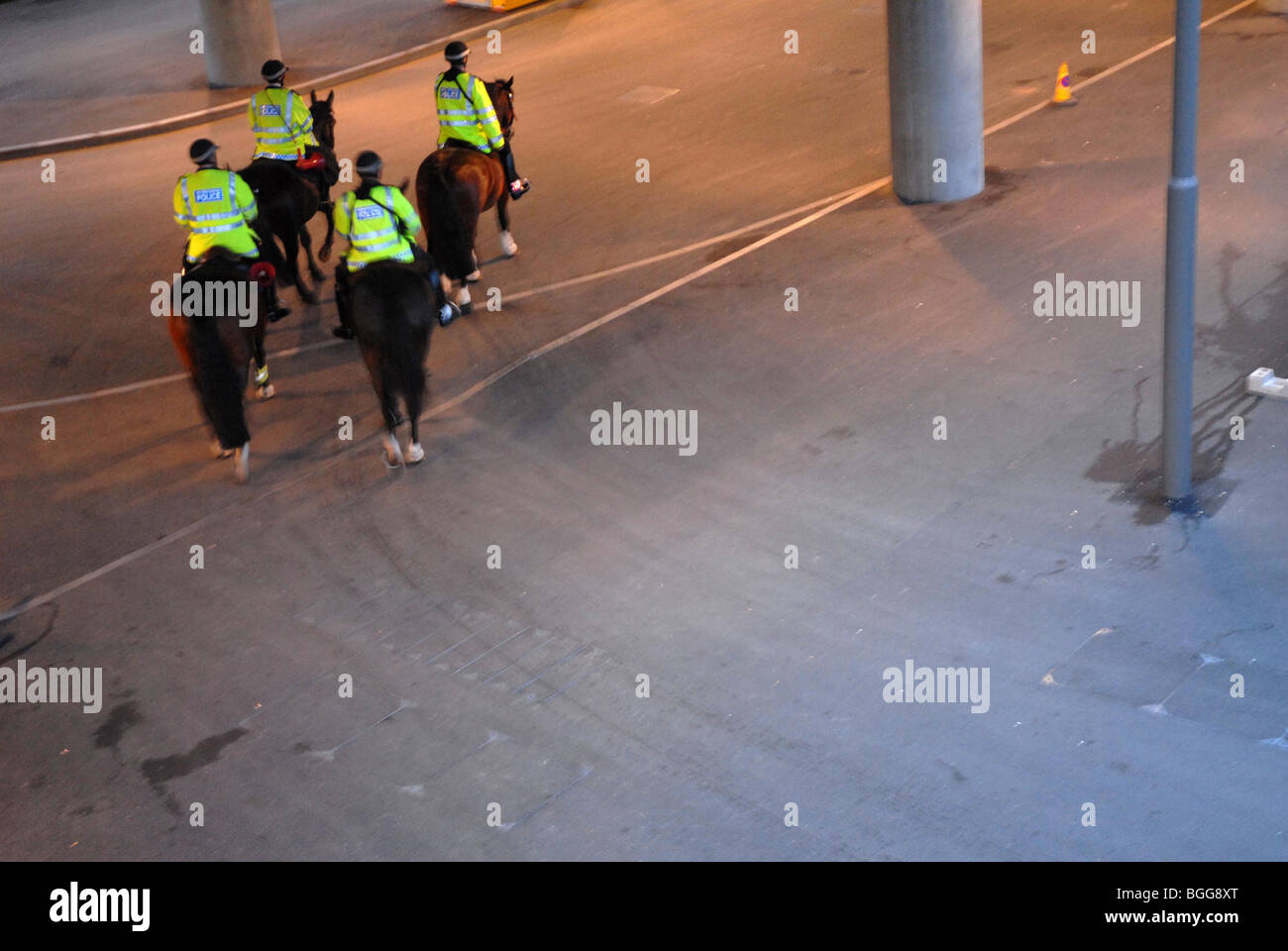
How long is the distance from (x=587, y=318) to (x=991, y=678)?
6765 mm

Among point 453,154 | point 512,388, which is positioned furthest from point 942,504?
point 453,154

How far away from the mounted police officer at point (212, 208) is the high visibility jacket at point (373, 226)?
1.04 m

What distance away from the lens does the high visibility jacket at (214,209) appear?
1260 centimetres

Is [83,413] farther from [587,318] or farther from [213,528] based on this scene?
[587,318]

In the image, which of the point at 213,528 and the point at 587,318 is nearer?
the point at 213,528

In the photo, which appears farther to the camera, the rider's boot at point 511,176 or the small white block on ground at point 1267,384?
the rider's boot at point 511,176

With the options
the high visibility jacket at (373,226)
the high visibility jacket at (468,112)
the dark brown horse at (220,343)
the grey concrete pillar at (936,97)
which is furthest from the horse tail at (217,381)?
the grey concrete pillar at (936,97)

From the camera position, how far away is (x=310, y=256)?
1608 centimetres

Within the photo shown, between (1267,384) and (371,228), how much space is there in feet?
23.3

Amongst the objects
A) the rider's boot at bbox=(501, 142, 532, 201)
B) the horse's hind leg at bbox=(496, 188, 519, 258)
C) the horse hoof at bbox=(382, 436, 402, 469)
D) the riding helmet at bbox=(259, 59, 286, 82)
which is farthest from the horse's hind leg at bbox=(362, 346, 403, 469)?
the riding helmet at bbox=(259, 59, 286, 82)

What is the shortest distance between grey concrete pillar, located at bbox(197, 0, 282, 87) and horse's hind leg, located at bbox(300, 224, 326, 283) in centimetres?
894

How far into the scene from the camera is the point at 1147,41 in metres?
20.8

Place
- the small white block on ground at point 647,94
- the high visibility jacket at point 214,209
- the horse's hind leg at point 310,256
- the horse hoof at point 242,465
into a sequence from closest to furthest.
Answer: the horse hoof at point 242,465 < the high visibility jacket at point 214,209 < the horse's hind leg at point 310,256 < the small white block on ground at point 647,94

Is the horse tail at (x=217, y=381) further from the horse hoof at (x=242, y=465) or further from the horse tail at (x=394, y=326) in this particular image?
the horse tail at (x=394, y=326)
